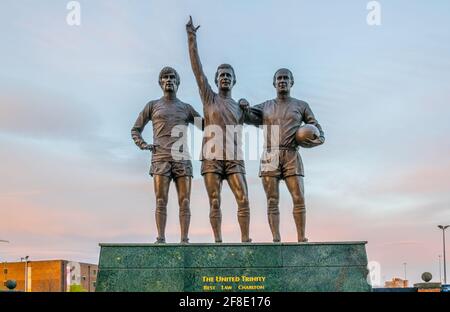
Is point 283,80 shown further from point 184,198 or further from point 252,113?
point 184,198

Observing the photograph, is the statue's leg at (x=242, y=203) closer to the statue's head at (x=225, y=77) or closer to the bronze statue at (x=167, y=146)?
the bronze statue at (x=167, y=146)

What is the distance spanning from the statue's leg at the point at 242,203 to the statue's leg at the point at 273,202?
1.26 feet

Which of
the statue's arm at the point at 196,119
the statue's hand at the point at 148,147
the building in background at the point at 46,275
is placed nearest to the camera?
the statue's hand at the point at 148,147

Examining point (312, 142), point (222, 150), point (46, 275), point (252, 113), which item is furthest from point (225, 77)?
point (46, 275)

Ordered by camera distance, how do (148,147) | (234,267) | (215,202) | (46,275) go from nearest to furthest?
(234,267), (215,202), (148,147), (46,275)

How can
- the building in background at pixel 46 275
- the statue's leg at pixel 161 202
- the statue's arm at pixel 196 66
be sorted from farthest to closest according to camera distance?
1. the building in background at pixel 46 275
2. the statue's arm at pixel 196 66
3. the statue's leg at pixel 161 202

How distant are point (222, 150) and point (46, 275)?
46193mm

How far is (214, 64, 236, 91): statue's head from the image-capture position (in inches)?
545

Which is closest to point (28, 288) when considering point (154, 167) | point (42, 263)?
point (42, 263)

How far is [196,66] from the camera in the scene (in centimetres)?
1368

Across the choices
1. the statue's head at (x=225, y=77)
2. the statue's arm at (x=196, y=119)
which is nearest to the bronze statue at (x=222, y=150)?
the statue's head at (x=225, y=77)

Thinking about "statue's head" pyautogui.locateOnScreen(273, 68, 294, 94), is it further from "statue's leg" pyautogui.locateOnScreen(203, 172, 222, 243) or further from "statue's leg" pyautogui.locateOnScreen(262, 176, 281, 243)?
"statue's leg" pyautogui.locateOnScreen(203, 172, 222, 243)

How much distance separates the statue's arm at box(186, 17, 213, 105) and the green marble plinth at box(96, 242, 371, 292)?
285 centimetres

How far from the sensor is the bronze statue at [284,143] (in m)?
13.5
